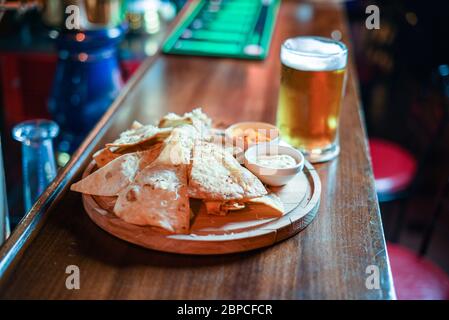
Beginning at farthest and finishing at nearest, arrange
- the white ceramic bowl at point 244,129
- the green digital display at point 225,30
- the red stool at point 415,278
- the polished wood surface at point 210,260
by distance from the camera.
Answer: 1. the green digital display at point 225,30
2. the red stool at point 415,278
3. the white ceramic bowl at point 244,129
4. the polished wood surface at point 210,260

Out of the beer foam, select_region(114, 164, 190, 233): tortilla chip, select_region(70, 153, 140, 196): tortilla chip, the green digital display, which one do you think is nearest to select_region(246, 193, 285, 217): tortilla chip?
select_region(114, 164, 190, 233): tortilla chip

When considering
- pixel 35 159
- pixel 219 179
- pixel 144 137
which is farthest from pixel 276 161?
pixel 35 159

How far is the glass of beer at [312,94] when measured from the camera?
139 centimetres

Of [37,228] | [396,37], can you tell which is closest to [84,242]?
[37,228]

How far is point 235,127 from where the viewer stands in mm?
1412

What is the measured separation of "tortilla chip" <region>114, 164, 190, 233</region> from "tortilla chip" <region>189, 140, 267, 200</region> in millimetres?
32

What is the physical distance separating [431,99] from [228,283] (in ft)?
5.84

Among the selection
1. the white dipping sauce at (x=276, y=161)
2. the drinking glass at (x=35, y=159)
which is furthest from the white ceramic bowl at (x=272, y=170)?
the drinking glass at (x=35, y=159)

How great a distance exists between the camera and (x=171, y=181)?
111 cm

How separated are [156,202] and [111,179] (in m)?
0.13

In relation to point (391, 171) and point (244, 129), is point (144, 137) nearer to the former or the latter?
point (244, 129)

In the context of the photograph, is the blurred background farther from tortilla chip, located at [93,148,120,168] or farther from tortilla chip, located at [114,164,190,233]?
tortilla chip, located at [114,164,190,233]

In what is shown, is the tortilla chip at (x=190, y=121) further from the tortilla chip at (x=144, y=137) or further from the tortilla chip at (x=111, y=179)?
the tortilla chip at (x=111, y=179)
